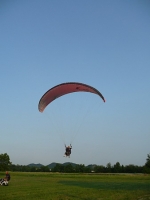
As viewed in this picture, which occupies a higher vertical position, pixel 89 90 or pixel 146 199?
pixel 89 90

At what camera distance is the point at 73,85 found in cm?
1692

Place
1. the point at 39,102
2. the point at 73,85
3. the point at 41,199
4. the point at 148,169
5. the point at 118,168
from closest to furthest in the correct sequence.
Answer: the point at 41,199 → the point at 73,85 → the point at 39,102 → the point at 148,169 → the point at 118,168

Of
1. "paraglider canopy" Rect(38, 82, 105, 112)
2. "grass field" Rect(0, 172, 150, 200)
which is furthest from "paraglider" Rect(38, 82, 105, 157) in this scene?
"grass field" Rect(0, 172, 150, 200)

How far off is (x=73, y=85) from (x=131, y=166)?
100512mm

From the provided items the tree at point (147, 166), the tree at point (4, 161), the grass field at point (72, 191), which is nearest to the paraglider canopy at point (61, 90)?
the grass field at point (72, 191)

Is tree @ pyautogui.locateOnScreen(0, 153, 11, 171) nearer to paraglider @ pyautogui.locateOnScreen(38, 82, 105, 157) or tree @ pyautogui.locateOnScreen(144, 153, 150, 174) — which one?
tree @ pyautogui.locateOnScreen(144, 153, 150, 174)

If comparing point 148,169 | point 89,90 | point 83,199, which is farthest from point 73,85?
point 148,169

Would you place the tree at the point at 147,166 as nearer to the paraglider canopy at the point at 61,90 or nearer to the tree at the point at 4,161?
the tree at the point at 4,161

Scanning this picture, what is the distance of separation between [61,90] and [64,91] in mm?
420

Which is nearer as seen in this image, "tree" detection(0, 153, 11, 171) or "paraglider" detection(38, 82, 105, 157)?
"paraglider" detection(38, 82, 105, 157)

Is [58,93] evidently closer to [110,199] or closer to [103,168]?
[110,199]

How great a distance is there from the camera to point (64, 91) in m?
17.9

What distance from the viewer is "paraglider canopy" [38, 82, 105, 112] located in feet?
54.7

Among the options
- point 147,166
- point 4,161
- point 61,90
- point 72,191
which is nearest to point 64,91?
point 61,90
